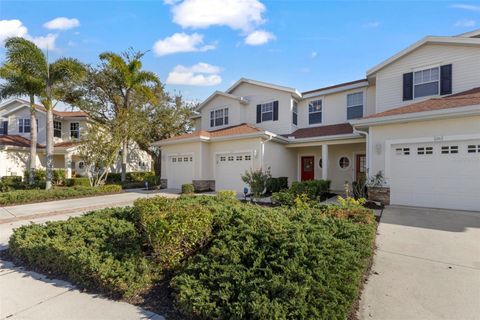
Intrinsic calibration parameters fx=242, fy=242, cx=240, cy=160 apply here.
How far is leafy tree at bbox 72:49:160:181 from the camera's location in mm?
17312

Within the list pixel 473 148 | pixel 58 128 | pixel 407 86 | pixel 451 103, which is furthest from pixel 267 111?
pixel 58 128

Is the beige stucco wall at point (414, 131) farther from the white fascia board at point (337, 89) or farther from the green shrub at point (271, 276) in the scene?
the green shrub at point (271, 276)

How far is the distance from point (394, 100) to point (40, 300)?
46.0ft

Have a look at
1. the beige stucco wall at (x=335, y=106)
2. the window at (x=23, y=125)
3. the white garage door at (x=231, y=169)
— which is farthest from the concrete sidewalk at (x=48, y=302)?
the window at (x=23, y=125)

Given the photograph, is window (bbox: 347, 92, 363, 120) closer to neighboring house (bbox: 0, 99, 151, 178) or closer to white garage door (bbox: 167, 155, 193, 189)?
white garage door (bbox: 167, 155, 193, 189)

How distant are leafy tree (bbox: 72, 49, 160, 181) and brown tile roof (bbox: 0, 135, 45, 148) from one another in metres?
5.58

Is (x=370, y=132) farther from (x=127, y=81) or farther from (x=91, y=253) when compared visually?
(x=127, y=81)

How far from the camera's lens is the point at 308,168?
51.8ft

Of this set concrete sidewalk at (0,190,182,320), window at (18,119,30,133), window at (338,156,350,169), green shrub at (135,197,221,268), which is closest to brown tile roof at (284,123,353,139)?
window at (338,156,350,169)

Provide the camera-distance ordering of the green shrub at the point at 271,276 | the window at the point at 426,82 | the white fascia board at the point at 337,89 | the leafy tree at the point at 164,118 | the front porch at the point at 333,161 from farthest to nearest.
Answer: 1. the leafy tree at the point at 164,118
2. the white fascia board at the point at 337,89
3. the front porch at the point at 333,161
4. the window at the point at 426,82
5. the green shrub at the point at 271,276

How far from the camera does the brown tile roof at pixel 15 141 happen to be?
19597 mm

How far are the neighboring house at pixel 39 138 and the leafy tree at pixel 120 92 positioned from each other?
233 cm

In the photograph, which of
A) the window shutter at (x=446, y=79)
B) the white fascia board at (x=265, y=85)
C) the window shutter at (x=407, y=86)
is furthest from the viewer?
the white fascia board at (x=265, y=85)

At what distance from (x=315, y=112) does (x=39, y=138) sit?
945 inches
